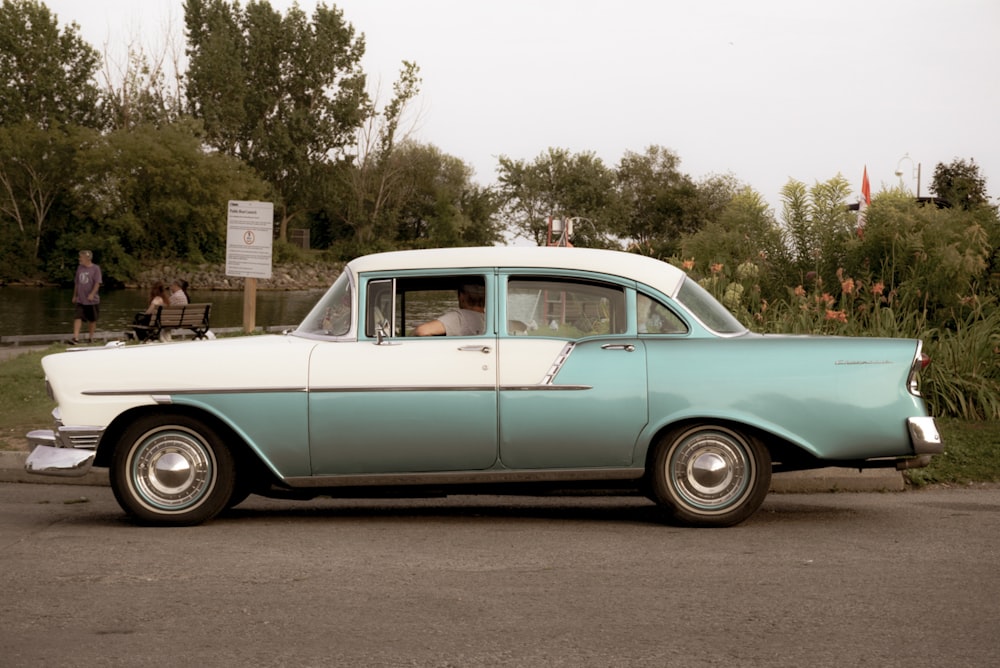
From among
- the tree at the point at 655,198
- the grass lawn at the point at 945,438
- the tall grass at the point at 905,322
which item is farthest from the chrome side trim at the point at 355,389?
the tree at the point at 655,198

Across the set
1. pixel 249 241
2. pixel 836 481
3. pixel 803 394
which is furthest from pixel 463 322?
pixel 249 241

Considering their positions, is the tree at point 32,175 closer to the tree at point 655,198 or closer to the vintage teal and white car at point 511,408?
the tree at point 655,198

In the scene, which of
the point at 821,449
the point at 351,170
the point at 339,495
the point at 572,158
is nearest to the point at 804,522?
the point at 821,449

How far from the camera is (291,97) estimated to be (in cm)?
9581

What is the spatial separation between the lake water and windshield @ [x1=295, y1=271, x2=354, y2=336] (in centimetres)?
2450

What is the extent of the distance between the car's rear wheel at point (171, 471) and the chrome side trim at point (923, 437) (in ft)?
12.8

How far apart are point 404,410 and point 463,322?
66cm

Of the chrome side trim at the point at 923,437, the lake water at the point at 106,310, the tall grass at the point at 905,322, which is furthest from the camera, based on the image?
the lake water at the point at 106,310

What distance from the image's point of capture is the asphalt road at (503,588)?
4863 millimetres

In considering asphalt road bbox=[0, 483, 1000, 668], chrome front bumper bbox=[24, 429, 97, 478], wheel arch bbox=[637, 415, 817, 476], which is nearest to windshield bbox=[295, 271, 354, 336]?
asphalt road bbox=[0, 483, 1000, 668]

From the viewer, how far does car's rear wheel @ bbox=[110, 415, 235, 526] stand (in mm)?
7543

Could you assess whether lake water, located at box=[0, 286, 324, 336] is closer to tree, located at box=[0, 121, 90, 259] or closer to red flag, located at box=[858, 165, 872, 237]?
tree, located at box=[0, 121, 90, 259]

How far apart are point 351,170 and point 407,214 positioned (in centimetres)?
1481

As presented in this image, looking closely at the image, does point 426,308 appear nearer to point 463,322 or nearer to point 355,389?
point 463,322
